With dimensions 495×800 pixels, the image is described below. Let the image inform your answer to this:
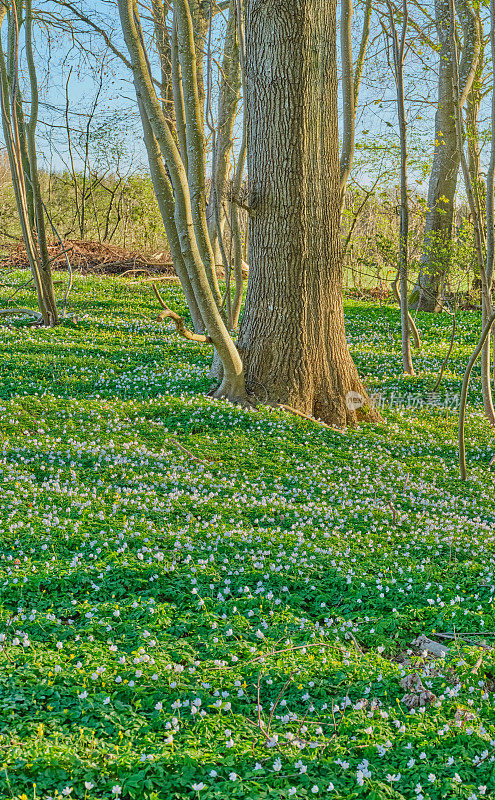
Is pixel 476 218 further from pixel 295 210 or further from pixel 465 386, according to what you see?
pixel 465 386

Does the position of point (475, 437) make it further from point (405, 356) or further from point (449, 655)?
point (449, 655)

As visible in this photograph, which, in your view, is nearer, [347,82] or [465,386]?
[465,386]

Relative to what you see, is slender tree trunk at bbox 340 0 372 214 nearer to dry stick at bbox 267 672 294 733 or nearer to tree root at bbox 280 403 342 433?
tree root at bbox 280 403 342 433

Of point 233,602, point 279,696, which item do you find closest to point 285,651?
point 279,696

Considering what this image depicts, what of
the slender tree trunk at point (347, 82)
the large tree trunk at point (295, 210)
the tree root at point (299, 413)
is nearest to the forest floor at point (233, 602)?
the tree root at point (299, 413)

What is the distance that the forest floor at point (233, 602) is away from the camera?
2777mm

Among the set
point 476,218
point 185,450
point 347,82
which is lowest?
point 185,450

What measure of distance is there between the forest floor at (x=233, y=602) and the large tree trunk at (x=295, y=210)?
2.47 ft

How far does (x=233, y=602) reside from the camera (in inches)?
163

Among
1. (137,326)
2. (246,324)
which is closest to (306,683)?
(246,324)

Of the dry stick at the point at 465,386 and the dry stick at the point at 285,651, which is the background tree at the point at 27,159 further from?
the dry stick at the point at 285,651

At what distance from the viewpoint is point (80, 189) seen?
25.2 meters

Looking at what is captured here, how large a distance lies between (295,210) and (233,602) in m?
5.68

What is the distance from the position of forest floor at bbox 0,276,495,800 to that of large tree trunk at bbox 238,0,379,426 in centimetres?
75
